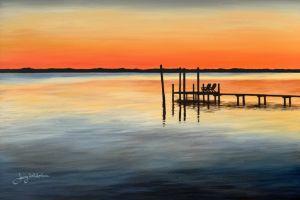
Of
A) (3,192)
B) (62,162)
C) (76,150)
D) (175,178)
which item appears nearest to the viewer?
(3,192)

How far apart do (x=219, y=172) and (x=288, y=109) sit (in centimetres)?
2859

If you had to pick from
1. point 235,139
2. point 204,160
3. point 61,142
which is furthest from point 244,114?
point 204,160

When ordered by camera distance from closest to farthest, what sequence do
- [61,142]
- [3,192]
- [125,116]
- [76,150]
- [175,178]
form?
[3,192] < [175,178] < [76,150] < [61,142] < [125,116]

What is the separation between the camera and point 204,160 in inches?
816

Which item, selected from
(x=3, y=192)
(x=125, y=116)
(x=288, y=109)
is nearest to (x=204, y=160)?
(x=3, y=192)

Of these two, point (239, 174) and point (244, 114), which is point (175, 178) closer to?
point (239, 174)

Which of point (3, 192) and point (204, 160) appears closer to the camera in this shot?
point (3, 192)

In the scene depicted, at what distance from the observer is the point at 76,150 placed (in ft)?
76.8

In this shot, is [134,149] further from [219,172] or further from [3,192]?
[3,192]

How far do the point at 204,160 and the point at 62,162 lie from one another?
5.11 meters

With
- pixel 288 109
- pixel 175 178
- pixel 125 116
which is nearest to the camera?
pixel 175 178
